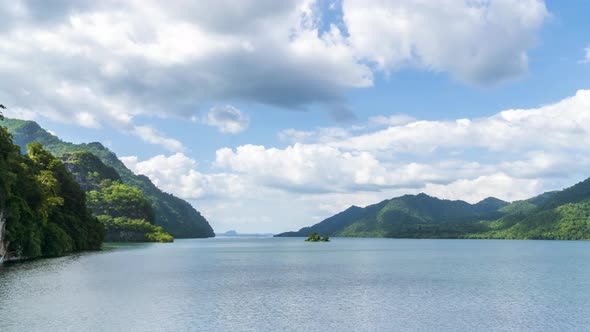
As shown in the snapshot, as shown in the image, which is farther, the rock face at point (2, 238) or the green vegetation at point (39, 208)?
the green vegetation at point (39, 208)

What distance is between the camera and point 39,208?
12712cm

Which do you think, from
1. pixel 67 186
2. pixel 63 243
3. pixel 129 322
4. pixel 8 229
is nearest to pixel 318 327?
pixel 129 322

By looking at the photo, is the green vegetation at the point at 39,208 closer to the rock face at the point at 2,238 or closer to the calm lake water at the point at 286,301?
the rock face at the point at 2,238

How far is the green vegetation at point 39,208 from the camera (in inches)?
4190

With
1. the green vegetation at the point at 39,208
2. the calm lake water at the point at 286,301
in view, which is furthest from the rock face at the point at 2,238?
the calm lake water at the point at 286,301

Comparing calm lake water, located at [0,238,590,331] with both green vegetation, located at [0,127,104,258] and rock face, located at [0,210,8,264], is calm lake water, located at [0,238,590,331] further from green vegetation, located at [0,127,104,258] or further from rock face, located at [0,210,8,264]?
green vegetation, located at [0,127,104,258]

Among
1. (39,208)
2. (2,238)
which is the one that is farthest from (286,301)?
(39,208)

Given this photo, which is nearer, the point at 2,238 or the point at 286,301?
the point at 286,301

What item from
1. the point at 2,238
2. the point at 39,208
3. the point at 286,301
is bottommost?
the point at 286,301

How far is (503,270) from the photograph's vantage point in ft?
342

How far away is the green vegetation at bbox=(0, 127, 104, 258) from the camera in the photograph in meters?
106

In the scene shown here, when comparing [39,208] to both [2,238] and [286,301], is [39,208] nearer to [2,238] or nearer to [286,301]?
[2,238]

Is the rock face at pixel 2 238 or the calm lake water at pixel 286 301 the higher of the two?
the rock face at pixel 2 238

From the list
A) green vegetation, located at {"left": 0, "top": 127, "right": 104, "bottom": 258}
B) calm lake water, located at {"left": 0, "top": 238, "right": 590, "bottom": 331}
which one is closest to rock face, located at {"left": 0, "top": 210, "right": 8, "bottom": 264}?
green vegetation, located at {"left": 0, "top": 127, "right": 104, "bottom": 258}
